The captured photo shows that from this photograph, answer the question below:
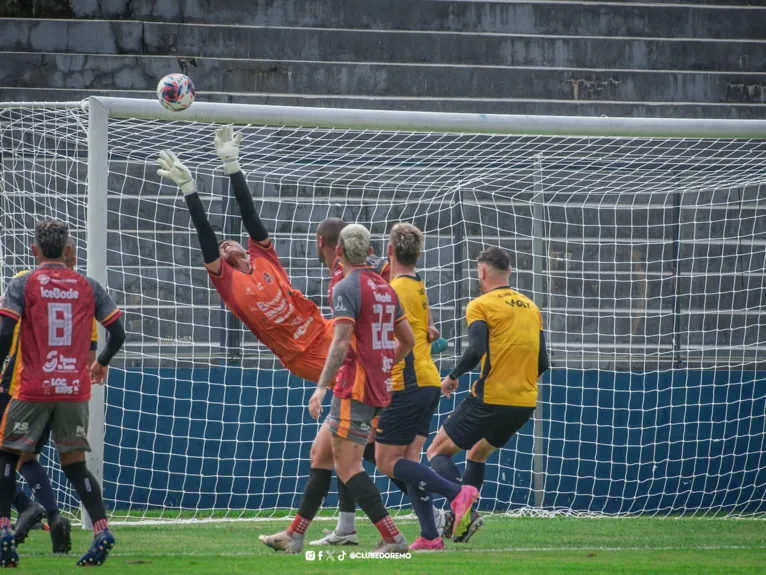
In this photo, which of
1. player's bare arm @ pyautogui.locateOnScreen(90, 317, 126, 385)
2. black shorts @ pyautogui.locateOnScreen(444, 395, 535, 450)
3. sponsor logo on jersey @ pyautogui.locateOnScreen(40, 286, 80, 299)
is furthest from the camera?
black shorts @ pyautogui.locateOnScreen(444, 395, 535, 450)

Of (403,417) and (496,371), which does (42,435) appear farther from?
(496,371)

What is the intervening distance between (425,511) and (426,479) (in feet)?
0.98

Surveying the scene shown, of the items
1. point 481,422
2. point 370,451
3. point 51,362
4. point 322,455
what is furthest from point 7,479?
point 481,422

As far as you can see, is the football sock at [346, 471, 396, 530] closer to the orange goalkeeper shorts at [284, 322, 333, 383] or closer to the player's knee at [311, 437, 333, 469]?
the player's knee at [311, 437, 333, 469]

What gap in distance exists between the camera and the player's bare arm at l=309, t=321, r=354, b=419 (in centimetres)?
526

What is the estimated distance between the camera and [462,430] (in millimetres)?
7059

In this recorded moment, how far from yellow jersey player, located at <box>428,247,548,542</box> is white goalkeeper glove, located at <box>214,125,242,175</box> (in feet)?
6.32

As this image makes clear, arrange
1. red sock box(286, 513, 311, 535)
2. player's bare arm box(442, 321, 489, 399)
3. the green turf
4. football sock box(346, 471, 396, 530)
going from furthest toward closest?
1. player's bare arm box(442, 321, 489, 399)
2. red sock box(286, 513, 311, 535)
3. football sock box(346, 471, 396, 530)
4. the green turf

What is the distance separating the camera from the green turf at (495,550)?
5.25 m

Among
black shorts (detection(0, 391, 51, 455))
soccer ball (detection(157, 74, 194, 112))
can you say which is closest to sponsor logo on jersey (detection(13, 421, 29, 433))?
black shorts (detection(0, 391, 51, 455))

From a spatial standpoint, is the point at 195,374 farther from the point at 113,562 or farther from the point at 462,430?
the point at 113,562

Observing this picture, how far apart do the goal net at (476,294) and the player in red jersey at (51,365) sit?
311 centimetres

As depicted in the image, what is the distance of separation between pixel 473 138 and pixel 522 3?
555 centimetres

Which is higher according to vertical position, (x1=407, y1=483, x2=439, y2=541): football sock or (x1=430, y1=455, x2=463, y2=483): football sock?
(x1=430, y1=455, x2=463, y2=483): football sock
